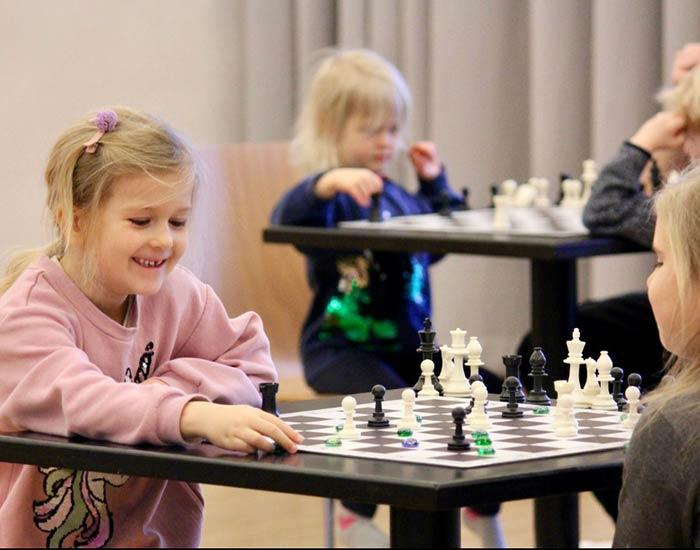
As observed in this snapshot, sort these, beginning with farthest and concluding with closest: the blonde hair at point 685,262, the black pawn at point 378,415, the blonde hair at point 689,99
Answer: the blonde hair at point 689,99 → the black pawn at point 378,415 → the blonde hair at point 685,262

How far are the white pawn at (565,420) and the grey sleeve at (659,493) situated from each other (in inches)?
9.0

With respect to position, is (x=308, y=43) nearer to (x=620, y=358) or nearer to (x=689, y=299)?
(x=620, y=358)

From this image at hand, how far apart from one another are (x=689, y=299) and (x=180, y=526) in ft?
2.90

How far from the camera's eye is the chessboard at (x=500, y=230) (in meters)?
3.63

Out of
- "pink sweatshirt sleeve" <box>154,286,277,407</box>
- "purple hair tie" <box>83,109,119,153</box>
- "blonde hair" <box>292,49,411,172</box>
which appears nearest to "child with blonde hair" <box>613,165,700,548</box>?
"pink sweatshirt sleeve" <box>154,286,277,407</box>

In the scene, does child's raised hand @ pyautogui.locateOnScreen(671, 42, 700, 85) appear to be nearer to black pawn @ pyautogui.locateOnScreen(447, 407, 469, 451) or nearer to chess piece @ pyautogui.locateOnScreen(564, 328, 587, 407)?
chess piece @ pyautogui.locateOnScreen(564, 328, 587, 407)

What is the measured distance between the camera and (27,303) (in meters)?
2.09

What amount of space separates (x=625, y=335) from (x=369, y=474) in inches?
89.3

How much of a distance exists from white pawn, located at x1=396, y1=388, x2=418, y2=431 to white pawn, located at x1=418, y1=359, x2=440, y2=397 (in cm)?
21

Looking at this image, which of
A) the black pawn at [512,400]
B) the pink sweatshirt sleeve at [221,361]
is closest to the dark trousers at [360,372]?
the pink sweatshirt sleeve at [221,361]

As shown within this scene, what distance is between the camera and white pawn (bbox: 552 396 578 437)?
1.89 meters

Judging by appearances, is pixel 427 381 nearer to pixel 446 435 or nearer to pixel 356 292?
pixel 446 435

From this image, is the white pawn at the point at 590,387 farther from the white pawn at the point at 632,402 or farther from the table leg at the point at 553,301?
the table leg at the point at 553,301

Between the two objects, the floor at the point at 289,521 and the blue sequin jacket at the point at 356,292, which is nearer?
the blue sequin jacket at the point at 356,292
